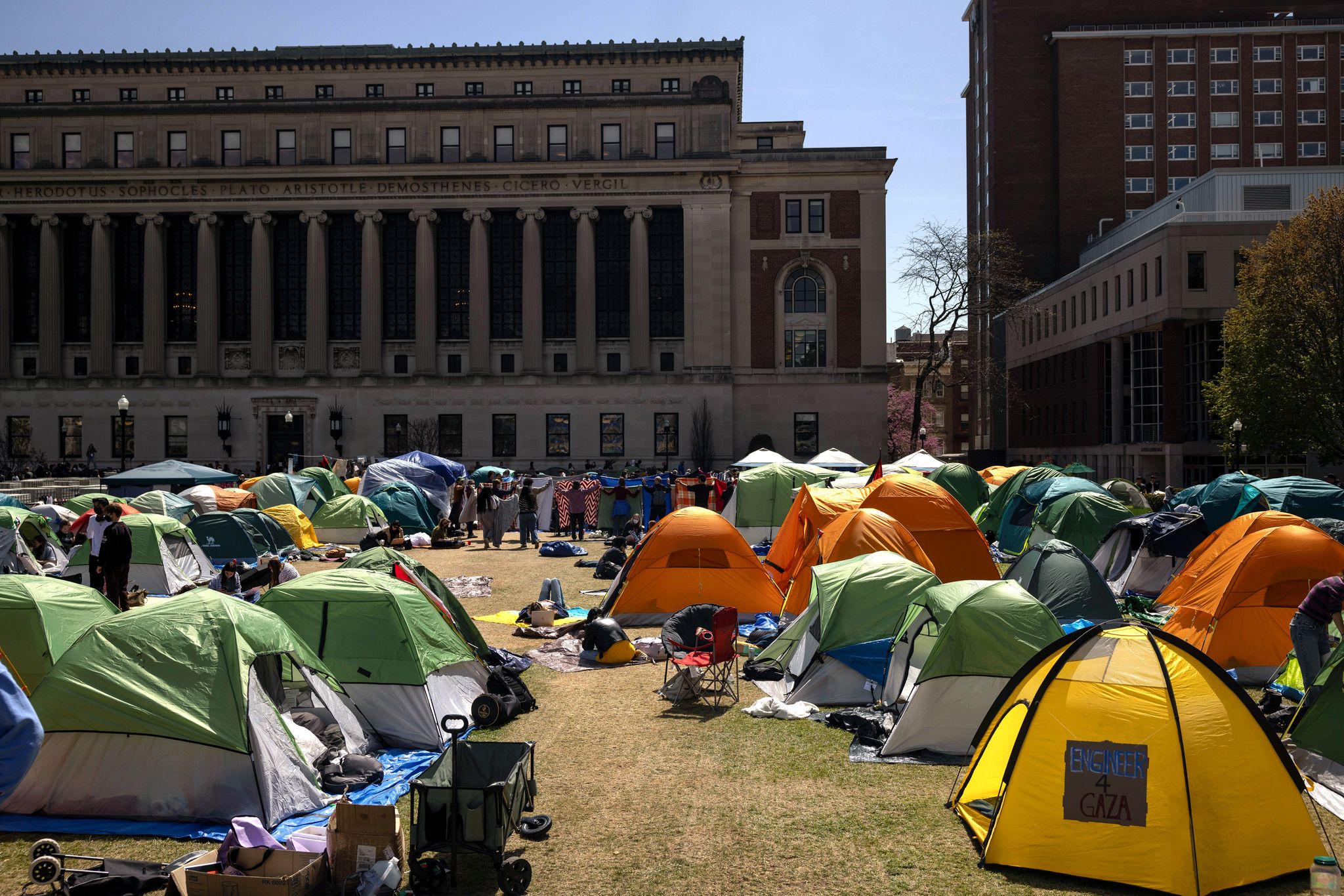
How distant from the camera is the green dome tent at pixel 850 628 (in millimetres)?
12945

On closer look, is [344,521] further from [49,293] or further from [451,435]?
[49,293]

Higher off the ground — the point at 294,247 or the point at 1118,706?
the point at 294,247

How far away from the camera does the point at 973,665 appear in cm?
1096

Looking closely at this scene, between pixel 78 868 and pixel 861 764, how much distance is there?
687 cm

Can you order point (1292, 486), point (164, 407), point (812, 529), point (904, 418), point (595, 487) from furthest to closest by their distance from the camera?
point (904, 418) < point (164, 407) < point (595, 487) < point (1292, 486) < point (812, 529)

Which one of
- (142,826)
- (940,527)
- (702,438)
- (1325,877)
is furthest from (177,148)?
(1325,877)

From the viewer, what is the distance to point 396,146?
208 feet

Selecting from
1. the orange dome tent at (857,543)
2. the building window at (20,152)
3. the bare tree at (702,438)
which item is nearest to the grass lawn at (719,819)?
the orange dome tent at (857,543)

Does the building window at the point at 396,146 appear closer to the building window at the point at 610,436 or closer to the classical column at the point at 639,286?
the classical column at the point at 639,286

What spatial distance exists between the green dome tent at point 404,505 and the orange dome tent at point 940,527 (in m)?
18.8

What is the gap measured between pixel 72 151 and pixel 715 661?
66095mm

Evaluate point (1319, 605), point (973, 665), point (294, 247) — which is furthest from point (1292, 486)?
point (294, 247)

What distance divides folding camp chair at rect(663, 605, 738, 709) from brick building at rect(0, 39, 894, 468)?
47667mm

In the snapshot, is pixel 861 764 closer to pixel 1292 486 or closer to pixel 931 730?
pixel 931 730
